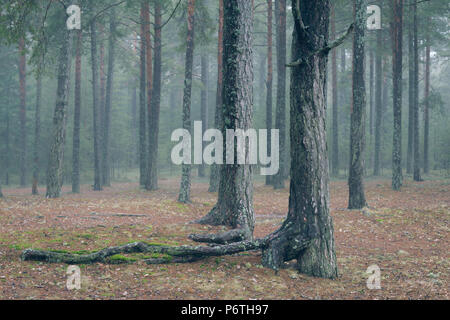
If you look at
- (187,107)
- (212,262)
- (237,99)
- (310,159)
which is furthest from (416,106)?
(212,262)

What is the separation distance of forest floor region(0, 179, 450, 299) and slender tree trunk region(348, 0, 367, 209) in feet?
2.09

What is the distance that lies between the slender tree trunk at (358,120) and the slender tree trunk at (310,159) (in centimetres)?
618

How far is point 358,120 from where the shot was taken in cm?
1230

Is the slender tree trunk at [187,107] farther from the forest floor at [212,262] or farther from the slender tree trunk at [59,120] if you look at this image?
the slender tree trunk at [59,120]

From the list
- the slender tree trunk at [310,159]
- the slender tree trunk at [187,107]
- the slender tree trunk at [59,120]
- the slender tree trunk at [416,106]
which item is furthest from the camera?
the slender tree trunk at [416,106]

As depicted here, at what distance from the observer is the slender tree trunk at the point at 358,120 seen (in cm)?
1198

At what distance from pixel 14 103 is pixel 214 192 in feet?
58.3

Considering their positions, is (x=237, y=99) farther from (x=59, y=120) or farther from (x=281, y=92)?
(x=281, y=92)

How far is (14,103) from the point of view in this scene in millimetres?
27781

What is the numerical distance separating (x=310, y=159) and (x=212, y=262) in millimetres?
2365

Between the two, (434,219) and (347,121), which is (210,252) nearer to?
(434,219)

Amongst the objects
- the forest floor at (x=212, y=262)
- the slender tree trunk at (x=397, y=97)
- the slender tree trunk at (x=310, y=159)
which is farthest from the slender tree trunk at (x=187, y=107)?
the slender tree trunk at (x=397, y=97)

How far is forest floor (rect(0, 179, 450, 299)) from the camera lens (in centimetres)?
554
